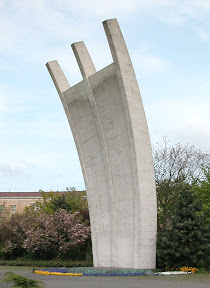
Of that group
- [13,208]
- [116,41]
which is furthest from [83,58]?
[13,208]

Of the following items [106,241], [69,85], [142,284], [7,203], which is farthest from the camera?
[7,203]

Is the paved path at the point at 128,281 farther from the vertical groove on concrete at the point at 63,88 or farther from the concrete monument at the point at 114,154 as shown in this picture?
the vertical groove on concrete at the point at 63,88

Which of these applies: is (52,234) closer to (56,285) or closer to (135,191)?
(135,191)

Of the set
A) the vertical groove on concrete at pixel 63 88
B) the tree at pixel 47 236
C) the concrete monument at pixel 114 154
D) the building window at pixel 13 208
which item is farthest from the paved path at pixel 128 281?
the building window at pixel 13 208

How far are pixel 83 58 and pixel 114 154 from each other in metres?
4.07

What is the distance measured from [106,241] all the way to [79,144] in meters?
4.04

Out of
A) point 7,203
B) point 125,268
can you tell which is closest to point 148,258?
point 125,268

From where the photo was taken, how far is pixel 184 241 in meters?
15.2

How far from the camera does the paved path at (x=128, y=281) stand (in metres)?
11.9

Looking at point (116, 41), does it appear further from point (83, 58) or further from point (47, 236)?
point (47, 236)

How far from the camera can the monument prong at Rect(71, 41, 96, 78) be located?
17.0m

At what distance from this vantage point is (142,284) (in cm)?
1212

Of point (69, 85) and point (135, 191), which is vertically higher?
point (69, 85)

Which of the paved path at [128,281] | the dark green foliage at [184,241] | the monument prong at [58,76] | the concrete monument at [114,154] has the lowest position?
the paved path at [128,281]
